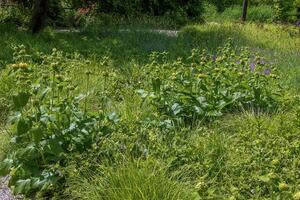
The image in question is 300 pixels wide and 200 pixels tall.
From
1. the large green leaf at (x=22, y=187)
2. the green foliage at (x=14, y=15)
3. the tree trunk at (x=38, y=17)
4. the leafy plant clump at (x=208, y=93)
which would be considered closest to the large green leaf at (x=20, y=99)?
the large green leaf at (x=22, y=187)

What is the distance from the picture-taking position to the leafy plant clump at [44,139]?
10.7 ft

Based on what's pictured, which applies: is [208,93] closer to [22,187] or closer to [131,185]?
[131,185]

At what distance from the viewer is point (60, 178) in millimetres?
3344

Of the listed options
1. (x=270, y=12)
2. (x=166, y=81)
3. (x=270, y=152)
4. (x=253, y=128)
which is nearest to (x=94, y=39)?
(x=166, y=81)

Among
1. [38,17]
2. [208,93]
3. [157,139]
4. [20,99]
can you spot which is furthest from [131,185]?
[38,17]

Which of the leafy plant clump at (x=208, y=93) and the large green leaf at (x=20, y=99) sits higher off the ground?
the large green leaf at (x=20, y=99)

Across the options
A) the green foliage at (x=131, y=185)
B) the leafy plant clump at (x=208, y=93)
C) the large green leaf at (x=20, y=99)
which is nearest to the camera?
the green foliage at (x=131, y=185)

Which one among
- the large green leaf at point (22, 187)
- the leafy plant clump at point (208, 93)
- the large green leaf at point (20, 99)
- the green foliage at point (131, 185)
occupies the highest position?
the large green leaf at point (20, 99)

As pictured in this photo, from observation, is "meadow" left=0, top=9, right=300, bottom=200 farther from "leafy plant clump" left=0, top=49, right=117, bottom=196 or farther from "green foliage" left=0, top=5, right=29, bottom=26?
"green foliage" left=0, top=5, right=29, bottom=26

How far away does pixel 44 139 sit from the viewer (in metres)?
3.47

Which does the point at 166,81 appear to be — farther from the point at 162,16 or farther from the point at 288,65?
the point at 162,16

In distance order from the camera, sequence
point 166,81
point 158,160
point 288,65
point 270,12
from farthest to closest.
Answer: point 270,12, point 288,65, point 166,81, point 158,160

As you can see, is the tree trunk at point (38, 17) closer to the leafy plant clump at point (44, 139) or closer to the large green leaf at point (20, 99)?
the leafy plant clump at point (44, 139)

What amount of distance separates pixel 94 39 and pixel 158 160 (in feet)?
18.5
